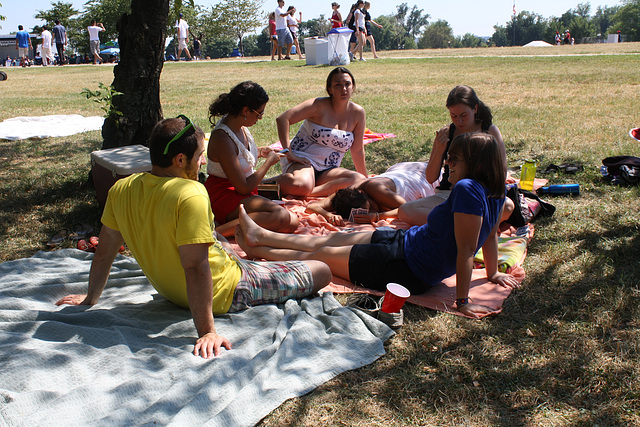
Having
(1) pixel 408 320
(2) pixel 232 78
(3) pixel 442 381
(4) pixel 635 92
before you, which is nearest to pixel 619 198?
(1) pixel 408 320

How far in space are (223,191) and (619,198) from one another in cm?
390

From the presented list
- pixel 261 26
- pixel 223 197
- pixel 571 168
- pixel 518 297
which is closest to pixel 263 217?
pixel 223 197

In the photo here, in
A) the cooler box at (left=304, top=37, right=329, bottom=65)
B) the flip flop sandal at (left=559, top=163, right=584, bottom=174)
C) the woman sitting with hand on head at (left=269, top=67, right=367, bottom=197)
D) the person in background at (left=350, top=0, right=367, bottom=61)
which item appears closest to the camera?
the woman sitting with hand on head at (left=269, top=67, right=367, bottom=197)

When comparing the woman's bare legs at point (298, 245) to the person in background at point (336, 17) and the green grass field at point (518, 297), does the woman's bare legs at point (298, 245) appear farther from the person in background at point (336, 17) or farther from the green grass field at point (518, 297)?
the person in background at point (336, 17)

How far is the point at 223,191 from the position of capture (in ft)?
15.9

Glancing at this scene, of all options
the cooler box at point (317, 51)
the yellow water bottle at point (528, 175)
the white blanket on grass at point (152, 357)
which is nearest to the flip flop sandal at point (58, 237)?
the white blanket on grass at point (152, 357)

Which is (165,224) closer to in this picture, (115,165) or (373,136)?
(115,165)

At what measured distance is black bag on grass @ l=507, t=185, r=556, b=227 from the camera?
4809 mm

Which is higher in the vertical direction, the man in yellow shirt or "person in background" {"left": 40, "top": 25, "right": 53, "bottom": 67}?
"person in background" {"left": 40, "top": 25, "right": 53, "bottom": 67}

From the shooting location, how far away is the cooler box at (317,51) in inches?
794

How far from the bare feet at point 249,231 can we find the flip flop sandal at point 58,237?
1.62 meters

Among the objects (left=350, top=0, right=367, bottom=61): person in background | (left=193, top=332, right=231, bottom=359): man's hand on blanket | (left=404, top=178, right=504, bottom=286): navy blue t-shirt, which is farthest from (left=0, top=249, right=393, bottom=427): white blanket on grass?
(left=350, top=0, right=367, bottom=61): person in background

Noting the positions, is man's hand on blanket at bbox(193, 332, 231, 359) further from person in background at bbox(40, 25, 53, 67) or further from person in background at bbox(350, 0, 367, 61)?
person in background at bbox(40, 25, 53, 67)

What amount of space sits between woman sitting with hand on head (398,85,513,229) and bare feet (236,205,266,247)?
1.40 metres
